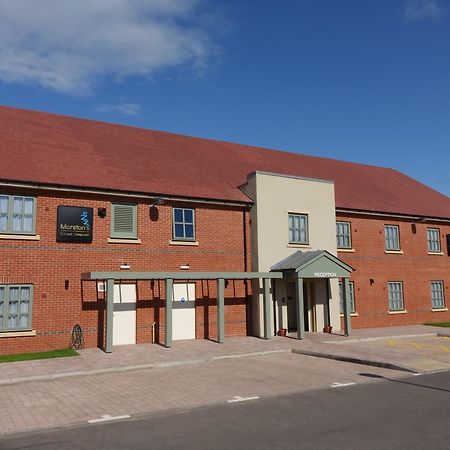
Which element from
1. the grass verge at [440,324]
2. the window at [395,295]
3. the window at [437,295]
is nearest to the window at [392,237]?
the window at [395,295]

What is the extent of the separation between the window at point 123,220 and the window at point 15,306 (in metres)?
3.34

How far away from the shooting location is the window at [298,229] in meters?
20.1

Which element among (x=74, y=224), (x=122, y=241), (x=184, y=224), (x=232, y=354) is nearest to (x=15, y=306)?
(x=74, y=224)

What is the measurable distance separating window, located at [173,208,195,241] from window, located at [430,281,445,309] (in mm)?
13959

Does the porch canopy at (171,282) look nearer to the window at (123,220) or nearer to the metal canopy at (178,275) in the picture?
the metal canopy at (178,275)

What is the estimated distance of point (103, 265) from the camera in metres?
16.4

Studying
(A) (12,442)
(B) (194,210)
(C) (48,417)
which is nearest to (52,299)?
(B) (194,210)

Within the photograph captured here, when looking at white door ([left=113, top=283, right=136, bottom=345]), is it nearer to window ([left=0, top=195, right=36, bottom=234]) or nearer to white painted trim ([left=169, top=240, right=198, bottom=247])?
white painted trim ([left=169, top=240, right=198, bottom=247])

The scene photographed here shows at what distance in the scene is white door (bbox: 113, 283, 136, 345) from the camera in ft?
54.3

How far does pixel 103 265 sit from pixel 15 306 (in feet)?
9.67

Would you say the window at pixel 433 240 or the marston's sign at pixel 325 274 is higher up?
the window at pixel 433 240

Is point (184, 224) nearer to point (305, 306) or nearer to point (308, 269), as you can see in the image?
point (308, 269)

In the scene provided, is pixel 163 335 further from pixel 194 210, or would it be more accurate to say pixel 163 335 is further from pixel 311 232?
pixel 311 232

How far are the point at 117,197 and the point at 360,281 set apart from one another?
39.0ft
